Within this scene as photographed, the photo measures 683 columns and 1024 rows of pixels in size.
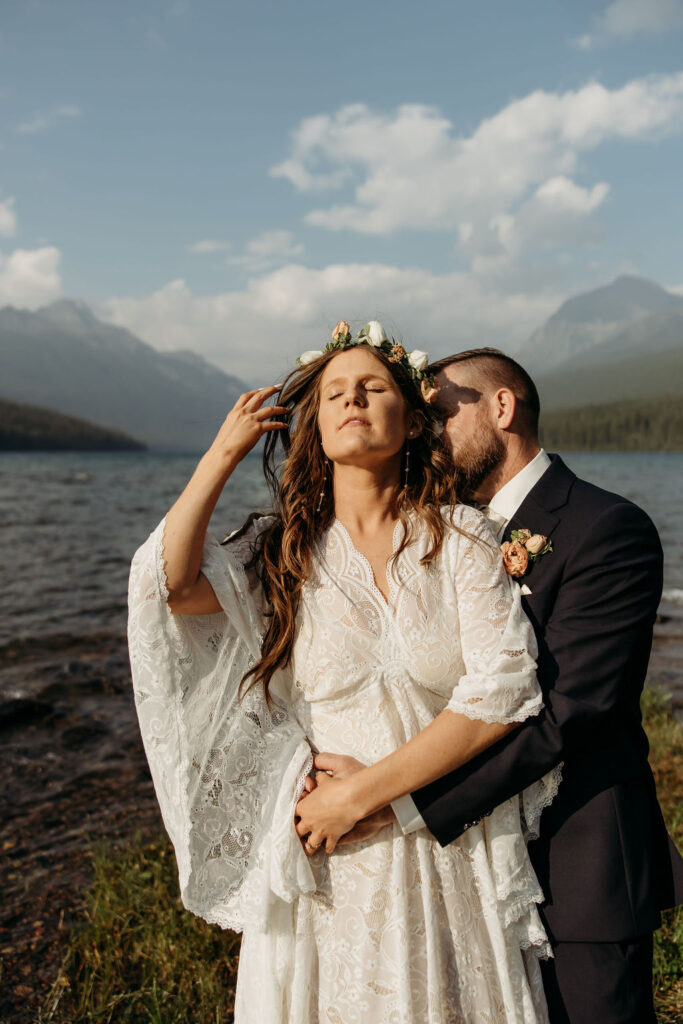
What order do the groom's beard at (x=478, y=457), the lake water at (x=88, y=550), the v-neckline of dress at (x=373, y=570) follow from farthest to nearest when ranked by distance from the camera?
the lake water at (x=88, y=550), the groom's beard at (x=478, y=457), the v-neckline of dress at (x=373, y=570)

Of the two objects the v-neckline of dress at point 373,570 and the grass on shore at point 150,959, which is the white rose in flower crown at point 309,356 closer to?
the v-neckline of dress at point 373,570

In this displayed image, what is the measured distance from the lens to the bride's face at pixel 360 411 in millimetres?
2838

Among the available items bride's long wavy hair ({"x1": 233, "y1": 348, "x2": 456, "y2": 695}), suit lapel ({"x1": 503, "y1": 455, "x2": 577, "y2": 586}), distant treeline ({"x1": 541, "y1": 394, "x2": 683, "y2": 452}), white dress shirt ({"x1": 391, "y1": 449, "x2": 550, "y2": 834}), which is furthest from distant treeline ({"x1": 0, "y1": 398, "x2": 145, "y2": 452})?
suit lapel ({"x1": 503, "y1": 455, "x2": 577, "y2": 586})

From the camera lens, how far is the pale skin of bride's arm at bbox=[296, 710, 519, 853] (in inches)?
95.2

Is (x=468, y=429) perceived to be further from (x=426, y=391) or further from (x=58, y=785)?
(x=58, y=785)

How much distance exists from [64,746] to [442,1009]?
6.77 meters

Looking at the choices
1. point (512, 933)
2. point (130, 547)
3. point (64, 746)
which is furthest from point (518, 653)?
point (130, 547)

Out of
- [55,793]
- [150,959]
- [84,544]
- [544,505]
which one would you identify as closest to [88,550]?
[84,544]

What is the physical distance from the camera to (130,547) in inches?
878

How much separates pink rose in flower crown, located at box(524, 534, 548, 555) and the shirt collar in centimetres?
33

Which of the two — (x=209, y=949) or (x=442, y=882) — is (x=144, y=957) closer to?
(x=209, y=949)

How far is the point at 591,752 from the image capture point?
2.71m

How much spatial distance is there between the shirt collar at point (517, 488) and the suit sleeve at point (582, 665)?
44 centimetres

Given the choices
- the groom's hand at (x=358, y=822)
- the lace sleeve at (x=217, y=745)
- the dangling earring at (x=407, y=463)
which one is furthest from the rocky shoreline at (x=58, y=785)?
the dangling earring at (x=407, y=463)
